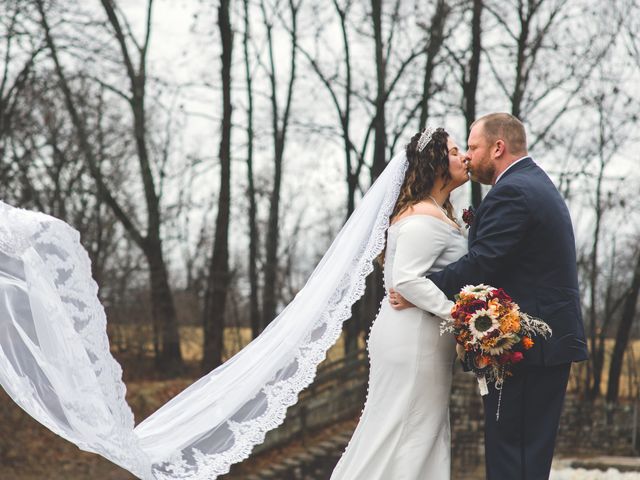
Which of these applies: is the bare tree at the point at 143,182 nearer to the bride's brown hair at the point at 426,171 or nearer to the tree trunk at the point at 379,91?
the tree trunk at the point at 379,91

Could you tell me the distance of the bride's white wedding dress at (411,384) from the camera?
5375 millimetres

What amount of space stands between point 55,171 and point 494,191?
1672 cm

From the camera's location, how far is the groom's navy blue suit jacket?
16.5ft

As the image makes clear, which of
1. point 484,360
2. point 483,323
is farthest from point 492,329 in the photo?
point 484,360

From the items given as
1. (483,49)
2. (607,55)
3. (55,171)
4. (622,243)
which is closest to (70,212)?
(55,171)

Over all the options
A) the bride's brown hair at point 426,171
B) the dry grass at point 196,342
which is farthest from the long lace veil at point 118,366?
the dry grass at point 196,342

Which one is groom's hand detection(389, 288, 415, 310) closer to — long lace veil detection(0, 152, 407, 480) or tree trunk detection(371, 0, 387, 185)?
long lace veil detection(0, 152, 407, 480)

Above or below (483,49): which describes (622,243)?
below

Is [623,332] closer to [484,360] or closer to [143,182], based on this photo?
[143,182]

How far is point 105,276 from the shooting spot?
60.7ft

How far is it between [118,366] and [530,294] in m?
2.43

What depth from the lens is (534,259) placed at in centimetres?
512

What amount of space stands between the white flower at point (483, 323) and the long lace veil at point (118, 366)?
3.52ft

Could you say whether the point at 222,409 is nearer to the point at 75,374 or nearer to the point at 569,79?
the point at 75,374
